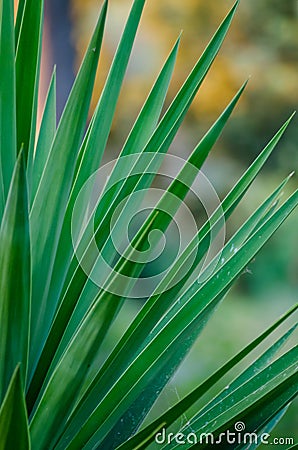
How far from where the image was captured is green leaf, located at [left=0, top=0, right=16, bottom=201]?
54cm

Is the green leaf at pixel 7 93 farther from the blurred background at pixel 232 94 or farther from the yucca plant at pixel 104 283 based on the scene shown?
the blurred background at pixel 232 94

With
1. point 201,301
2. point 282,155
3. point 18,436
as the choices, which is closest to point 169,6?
point 282,155

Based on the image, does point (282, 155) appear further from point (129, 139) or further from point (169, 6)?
point (129, 139)

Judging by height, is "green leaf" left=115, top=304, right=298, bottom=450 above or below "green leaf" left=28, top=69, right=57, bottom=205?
below

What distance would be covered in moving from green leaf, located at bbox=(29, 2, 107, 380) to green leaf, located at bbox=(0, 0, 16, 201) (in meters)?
0.06

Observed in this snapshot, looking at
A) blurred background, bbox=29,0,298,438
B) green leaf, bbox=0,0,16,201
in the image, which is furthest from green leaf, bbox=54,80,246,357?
blurred background, bbox=29,0,298,438

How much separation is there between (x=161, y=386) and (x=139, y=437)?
0.07 meters

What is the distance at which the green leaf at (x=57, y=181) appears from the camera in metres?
0.49

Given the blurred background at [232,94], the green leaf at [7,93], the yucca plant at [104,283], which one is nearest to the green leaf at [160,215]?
the yucca plant at [104,283]

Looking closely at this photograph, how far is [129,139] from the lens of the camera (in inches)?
24.4

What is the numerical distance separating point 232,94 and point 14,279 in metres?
1.63

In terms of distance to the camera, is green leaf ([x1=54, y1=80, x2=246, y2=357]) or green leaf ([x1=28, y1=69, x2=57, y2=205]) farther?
green leaf ([x1=28, y1=69, x2=57, y2=205])

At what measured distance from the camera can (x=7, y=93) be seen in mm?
545

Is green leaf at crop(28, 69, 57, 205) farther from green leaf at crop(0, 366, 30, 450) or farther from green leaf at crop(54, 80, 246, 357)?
green leaf at crop(0, 366, 30, 450)
